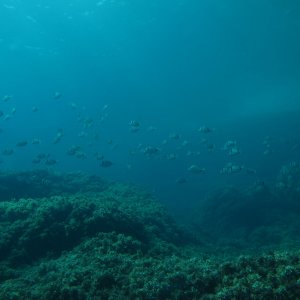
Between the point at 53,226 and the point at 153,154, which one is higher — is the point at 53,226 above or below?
below

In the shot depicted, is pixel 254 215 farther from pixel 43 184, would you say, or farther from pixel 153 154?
pixel 43 184

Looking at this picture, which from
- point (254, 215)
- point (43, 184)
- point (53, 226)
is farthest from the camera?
point (254, 215)

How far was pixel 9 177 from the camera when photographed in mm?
19969

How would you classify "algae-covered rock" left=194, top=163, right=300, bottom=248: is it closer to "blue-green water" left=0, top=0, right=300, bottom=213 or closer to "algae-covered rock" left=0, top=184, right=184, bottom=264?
"blue-green water" left=0, top=0, right=300, bottom=213

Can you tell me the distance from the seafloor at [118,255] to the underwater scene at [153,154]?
0.04 m

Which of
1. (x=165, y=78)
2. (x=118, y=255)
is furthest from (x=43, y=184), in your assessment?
(x=165, y=78)

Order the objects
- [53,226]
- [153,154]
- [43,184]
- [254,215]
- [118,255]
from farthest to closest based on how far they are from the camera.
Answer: [254,215], [153,154], [43,184], [53,226], [118,255]

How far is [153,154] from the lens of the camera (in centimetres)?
2205

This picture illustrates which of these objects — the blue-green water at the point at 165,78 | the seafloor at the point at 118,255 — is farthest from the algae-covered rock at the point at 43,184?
the blue-green water at the point at 165,78

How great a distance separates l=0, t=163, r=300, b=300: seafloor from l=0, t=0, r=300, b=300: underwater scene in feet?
0.12

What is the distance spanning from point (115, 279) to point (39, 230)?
4264 mm

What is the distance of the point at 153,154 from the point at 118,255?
1431cm

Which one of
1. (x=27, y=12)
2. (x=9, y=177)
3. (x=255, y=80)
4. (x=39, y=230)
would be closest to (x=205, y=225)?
(x=9, y=177)

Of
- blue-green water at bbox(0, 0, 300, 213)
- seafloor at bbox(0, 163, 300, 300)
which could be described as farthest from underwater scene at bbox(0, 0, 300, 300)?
blue-green water at bbox(0, 0, 300, 213)
